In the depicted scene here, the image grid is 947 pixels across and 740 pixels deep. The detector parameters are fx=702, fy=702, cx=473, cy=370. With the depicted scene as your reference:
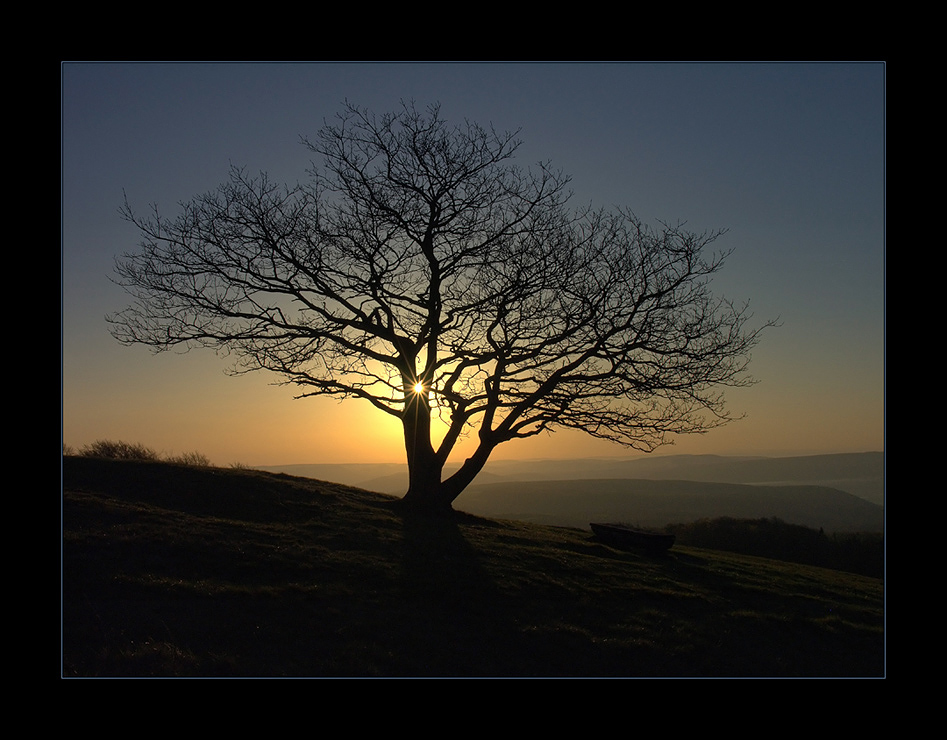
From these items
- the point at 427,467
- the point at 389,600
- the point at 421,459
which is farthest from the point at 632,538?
the point at 389,600

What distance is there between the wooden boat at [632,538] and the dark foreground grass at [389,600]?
813 millimetres

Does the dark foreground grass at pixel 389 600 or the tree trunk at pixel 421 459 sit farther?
the tree trunk at pixel 421 459

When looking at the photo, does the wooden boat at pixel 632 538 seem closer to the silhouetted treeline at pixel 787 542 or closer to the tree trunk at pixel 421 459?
the tree trunk at pixel 421 459

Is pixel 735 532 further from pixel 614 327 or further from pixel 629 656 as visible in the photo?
pixel 629 656

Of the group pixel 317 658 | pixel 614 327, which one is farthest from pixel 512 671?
pixel 614 327

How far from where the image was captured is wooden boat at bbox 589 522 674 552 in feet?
62.3

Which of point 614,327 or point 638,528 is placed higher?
point 614,327

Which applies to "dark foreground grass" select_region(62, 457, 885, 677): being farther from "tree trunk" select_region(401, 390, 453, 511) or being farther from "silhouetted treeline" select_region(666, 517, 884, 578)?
"silhouetted treeline" select_region(666, 517, 884, 578)

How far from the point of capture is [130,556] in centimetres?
1252

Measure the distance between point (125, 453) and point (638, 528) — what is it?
16.4 meters

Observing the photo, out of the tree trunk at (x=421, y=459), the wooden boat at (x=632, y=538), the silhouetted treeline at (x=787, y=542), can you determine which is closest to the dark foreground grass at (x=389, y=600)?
the wooden boat at (x=632, y=538)

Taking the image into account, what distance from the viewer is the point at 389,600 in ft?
38.8

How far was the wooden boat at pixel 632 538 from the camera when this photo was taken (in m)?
19.0

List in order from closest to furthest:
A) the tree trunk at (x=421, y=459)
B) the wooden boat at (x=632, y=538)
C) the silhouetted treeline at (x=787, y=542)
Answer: the wooden boat at (x=632, y=538), the tree trunk at (x=421, y=459), the silhouetted treeline at (x=787, y=542)
